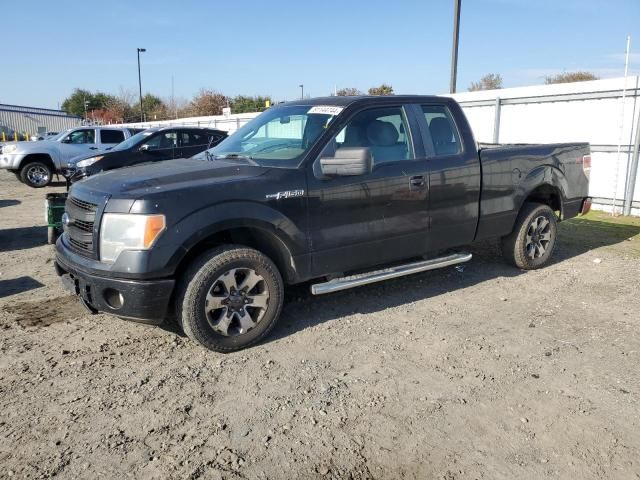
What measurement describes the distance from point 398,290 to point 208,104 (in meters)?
53.3

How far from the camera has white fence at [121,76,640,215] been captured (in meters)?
9.97

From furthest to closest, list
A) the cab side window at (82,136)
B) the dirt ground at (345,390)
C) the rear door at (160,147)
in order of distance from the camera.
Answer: the cab side window at (82,136) → the rear door at (160,147) → the dirt ground at (345,390)

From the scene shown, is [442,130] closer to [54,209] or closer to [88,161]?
[54,209]

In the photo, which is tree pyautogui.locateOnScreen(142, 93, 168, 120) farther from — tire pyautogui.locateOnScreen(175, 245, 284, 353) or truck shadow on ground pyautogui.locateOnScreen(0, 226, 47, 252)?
tire pyautogui.locateOnScreen(175, 245, 284, 353)

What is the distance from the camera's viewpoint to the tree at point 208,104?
5422 centimetres

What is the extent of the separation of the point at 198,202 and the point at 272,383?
4.51ft

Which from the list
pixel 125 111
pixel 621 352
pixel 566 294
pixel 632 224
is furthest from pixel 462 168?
pixel 125 111

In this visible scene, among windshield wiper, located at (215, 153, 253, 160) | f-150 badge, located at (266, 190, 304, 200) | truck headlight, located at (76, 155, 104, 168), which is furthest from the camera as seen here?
truck headlight, located at (76, 155, 104, 168)

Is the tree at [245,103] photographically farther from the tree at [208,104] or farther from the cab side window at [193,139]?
the cab side window at [193,139]

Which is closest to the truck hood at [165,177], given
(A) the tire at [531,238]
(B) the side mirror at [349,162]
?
(B) the side mirror at [349,162]

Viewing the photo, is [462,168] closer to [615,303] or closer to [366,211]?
[366,211]

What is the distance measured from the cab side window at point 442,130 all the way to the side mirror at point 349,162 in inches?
50.1

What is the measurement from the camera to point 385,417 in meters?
3.12

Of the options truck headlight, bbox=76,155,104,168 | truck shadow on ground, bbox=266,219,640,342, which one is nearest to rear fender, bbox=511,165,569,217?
truck shadow on ground, bbox=266,219,640,342
